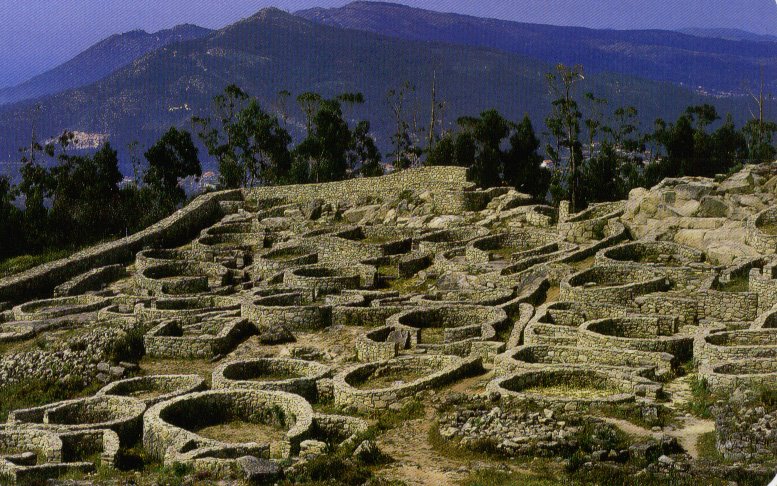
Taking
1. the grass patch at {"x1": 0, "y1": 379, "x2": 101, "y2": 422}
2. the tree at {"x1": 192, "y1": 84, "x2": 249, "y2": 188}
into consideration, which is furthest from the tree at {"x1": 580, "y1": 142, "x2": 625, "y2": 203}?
the grass patch at {"x1": 0, "y1": 379, "x2": 101, "y2": 422}

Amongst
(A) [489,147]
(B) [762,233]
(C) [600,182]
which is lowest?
(C) [600,182]

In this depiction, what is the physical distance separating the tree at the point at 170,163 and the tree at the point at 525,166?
2595 centimetres

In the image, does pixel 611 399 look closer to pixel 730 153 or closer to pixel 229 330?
pixel 229 330

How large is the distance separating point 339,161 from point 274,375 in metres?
53.4

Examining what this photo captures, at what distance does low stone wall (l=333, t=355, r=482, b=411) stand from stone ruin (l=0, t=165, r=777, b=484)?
2.6 inches

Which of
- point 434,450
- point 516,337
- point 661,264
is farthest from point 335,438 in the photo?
point 661,264

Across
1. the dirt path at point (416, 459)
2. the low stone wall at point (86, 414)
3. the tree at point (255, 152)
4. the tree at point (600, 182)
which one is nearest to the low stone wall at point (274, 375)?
the low stone wall at point (86, 414)

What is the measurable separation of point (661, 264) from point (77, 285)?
26528 millimetres

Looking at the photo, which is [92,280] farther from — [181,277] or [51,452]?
[51,452]

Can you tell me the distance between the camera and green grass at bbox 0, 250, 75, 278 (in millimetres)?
60406

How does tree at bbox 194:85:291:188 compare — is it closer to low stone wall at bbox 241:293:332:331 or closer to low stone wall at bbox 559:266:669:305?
low stone wall at bbox 241:293:332:331

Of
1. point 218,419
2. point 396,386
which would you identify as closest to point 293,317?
point 218,419

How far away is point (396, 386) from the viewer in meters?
30.1

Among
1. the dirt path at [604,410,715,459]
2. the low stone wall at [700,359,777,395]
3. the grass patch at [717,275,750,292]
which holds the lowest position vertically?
the dirt path at [604,410,715,459]
